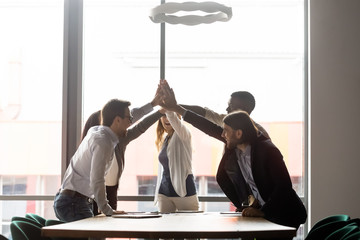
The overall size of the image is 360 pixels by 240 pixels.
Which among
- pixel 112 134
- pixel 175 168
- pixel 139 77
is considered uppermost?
pixel 139 77

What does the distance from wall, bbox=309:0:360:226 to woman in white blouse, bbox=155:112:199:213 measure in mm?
1427

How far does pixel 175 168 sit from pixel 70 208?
224cm

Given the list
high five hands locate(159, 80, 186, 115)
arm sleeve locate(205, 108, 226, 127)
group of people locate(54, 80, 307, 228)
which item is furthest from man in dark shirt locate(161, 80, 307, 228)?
arm sleeve locate(205, 108, 226, 127)

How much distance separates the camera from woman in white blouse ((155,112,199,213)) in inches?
248

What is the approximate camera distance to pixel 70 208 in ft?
13.9

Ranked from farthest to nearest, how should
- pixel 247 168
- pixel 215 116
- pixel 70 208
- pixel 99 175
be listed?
pixel 215 116, pixel 247 168, pixel 70 208, pixel 99 175

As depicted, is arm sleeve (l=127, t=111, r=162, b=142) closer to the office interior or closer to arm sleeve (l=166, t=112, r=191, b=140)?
arm sleeve (l=166, t=112, r=191, b=140)

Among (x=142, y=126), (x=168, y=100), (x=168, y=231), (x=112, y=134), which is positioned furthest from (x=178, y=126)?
(x=168, y=231)

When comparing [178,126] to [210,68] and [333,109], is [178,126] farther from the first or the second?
[333,109]

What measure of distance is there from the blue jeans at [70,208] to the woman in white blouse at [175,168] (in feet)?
6.78

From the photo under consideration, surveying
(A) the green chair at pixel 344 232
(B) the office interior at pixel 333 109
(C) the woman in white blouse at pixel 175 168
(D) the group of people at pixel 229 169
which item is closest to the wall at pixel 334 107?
(B) the office interior at pixel 333 109

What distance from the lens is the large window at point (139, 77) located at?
23.3 ft

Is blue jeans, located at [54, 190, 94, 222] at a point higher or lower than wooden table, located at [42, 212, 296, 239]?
lower

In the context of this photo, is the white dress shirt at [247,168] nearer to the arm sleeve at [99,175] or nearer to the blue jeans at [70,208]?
the arm sleeve at [99,175]
